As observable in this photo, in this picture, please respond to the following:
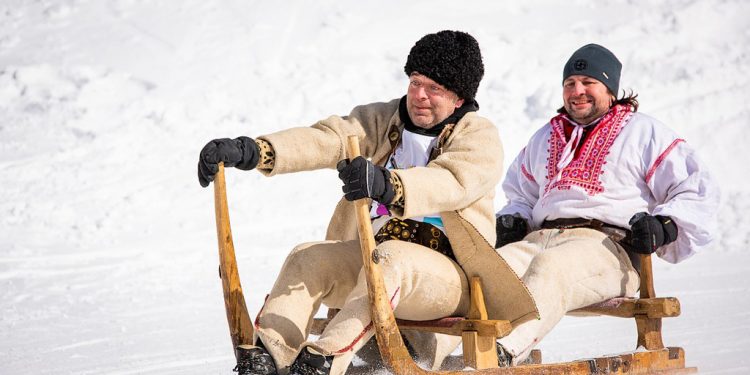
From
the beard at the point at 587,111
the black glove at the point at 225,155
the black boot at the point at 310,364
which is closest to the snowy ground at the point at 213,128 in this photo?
the beard at the point at 587,111

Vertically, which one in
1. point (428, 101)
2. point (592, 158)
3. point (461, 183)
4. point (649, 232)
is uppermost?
point (428, 101)

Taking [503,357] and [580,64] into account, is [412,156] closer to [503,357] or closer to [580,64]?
[503,357]

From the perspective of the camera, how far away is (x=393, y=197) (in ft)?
9.43

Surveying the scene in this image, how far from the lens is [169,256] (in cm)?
827

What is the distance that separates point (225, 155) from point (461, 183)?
2.33ft

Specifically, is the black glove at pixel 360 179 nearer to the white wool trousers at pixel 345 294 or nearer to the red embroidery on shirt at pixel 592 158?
the white wool trousers at pixel 345 294

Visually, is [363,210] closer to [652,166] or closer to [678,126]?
[652,166]

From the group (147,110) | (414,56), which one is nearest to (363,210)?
(414,56)

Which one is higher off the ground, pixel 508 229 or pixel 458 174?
pixel 458 174

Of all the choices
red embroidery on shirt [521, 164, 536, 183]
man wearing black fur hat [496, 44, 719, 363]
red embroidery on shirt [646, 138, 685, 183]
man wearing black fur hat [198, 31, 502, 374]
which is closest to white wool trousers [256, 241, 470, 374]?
man wearing black fur hat [198, 31, 502, 374]

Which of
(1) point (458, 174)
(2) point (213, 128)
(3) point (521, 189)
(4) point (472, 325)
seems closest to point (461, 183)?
(1) point (458, 174)

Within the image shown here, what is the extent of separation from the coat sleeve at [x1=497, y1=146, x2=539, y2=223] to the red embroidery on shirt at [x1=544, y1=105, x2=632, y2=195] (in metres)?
0.16

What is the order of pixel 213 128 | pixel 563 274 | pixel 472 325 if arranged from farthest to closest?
1. pixel 213 128
2. pixel 563 274
3. pixel 472 325

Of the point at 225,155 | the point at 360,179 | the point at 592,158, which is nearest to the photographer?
the point at 360,179
